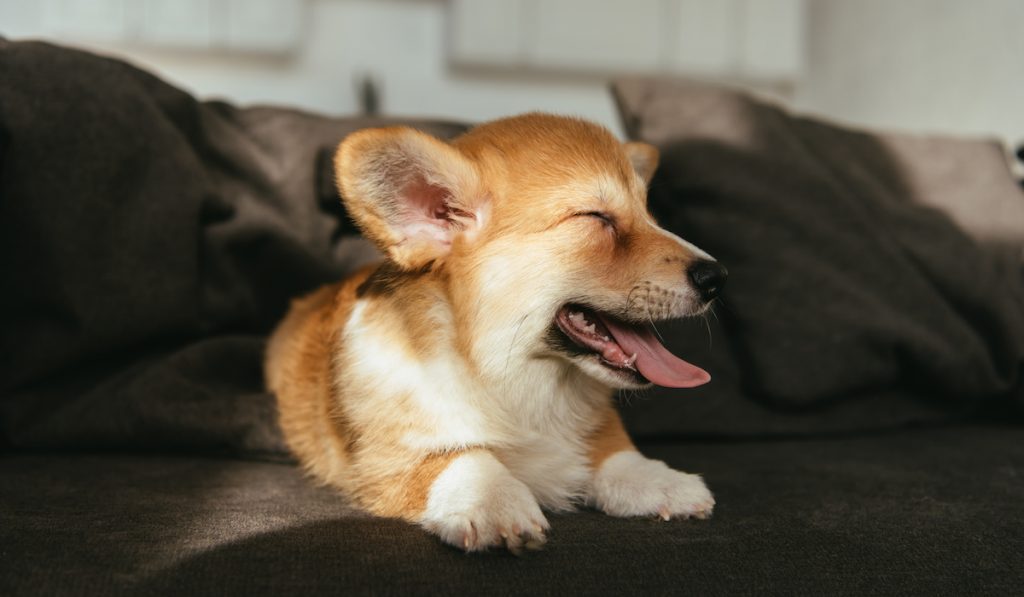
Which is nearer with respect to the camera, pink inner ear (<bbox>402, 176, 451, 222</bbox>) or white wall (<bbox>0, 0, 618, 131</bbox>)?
pink inner ear (<bbox>402, 176, 451, 222</bbox>)

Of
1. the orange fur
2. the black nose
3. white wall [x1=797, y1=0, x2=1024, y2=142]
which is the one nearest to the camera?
the black nose

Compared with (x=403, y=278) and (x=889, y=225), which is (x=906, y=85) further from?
(x=403, y=278)

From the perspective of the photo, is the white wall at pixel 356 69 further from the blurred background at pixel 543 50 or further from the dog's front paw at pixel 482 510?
the dog's front paw at pixel 482 510

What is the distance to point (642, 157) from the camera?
1383mm

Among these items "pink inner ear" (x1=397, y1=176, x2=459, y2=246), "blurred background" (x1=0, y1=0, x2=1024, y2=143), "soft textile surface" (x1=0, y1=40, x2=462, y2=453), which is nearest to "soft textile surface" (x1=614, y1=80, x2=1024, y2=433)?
"pink inner ear" (x1=397, y1=176, x2=459, y2=246)

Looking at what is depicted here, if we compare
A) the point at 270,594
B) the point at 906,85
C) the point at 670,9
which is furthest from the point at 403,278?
the point at 906,85

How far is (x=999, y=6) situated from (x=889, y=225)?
1.21 metres

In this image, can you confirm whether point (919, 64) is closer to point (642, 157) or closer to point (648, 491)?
point (642, 157)

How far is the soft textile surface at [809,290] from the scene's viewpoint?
1646 mm

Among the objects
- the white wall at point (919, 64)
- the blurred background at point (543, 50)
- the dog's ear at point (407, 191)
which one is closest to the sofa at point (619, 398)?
the dog's ear at point (407, 191)

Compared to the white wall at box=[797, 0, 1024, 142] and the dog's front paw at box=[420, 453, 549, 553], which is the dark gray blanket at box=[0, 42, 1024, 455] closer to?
the dog's front paw at box=[420, 453, 549, 553]

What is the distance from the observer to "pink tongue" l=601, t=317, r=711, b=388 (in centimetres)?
108

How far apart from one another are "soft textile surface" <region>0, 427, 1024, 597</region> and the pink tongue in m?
0.20

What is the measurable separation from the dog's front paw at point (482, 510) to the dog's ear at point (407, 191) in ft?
1.06
